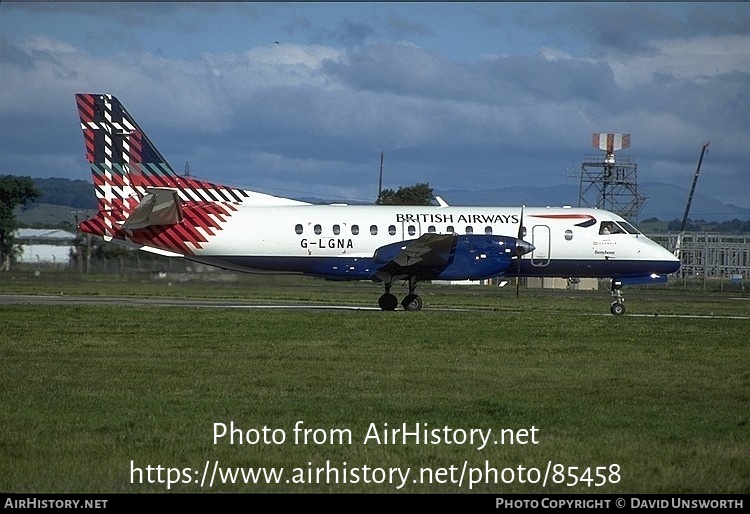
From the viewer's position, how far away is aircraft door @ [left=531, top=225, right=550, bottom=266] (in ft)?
114

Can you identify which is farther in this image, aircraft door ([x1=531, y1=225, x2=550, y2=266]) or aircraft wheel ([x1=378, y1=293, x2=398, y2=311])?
aircraft door ([x1=531, y1=225, x2=550, y2=266])

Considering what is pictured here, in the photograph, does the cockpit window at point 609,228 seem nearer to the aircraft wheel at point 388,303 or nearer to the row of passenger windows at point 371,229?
the row of passenger windows at point 371,229

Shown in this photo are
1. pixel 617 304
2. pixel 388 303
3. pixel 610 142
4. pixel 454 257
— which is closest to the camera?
pixel 454 257

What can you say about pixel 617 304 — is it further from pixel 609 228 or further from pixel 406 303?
pixel 406 303

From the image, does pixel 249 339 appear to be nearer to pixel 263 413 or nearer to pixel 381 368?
pixel 381 368

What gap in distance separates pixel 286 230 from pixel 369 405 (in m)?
19.7

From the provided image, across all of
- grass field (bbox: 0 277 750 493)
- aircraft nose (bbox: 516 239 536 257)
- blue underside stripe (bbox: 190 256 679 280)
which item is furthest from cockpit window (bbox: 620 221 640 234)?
grass field (bbox: 0 277 750 493)

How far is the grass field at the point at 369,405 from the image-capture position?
1034cm

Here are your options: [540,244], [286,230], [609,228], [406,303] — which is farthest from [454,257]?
[609,228]

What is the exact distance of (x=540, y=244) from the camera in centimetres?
3491

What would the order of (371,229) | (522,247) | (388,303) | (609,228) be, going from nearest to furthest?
1. (522,247)
2. (388,303)
3. (371,229)
4. (609,228)

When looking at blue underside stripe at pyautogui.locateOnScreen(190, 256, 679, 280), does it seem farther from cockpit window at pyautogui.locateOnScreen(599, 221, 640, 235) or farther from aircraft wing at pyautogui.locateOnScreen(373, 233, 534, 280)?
cockpit window at pyautogui.locateOnScreen(599, 221, 640, 235)

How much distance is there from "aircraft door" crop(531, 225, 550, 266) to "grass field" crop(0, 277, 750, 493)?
23.0 ft

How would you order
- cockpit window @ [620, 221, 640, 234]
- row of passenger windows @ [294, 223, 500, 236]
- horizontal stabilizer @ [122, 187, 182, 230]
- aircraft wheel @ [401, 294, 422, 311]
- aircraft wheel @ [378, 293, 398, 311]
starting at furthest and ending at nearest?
cockpit window @ [620, 221, 640, 234] < row of passenger windows @ [294, 223, 500, 236] < aircraft wheel @ [378, 293, 398, 311] < aircraft wheel @ [401, 294, 422, 311] < horizontal stabilizer @ [122, 187, 182, 230]
